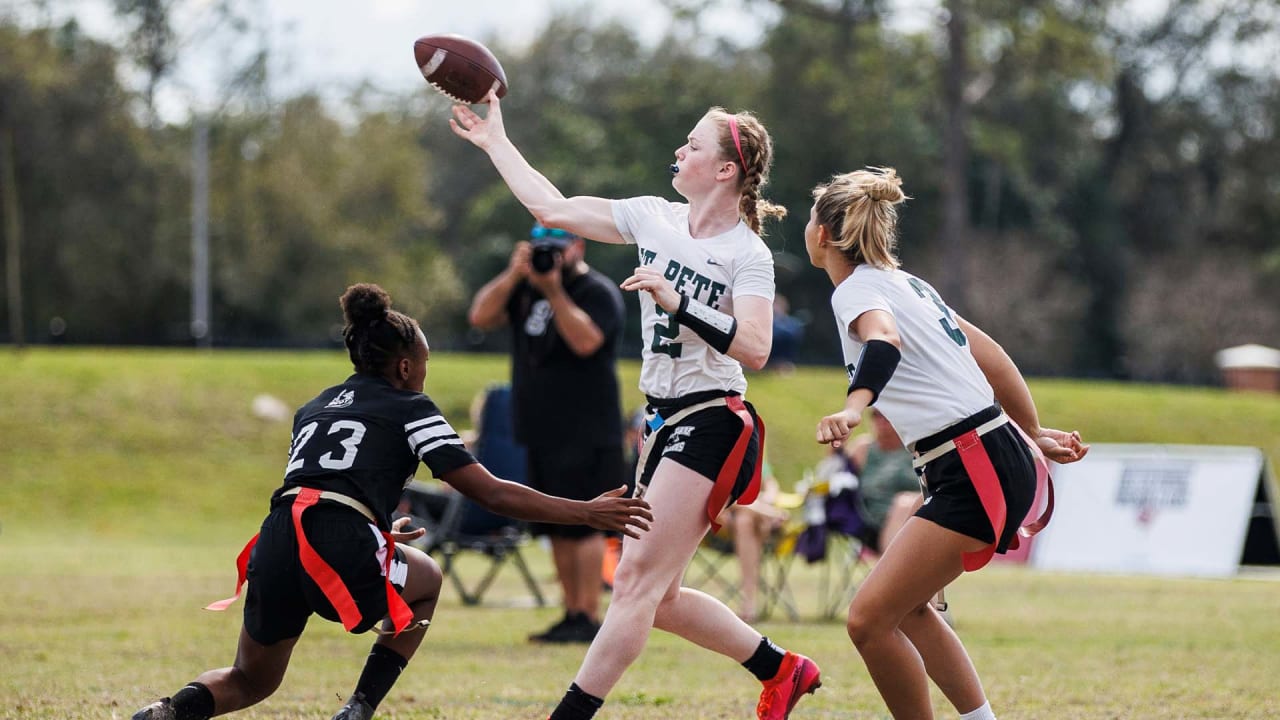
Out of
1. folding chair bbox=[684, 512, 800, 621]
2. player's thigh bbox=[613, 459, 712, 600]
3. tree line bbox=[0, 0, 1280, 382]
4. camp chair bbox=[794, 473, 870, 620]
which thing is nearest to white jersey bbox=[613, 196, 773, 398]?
player's thigh bbox=[613, 459, 712, 600]

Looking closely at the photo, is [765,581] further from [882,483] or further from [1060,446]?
[1060,446]

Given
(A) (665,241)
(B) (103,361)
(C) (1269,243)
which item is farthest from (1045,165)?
(A) (665,241)

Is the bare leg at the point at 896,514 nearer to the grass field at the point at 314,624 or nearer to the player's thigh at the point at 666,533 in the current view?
the grass field at the point at 314,624

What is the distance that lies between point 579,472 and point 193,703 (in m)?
4.65

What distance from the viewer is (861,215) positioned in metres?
5.14

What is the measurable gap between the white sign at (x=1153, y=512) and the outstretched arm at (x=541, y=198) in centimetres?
1242

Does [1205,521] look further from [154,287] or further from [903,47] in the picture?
[154,287]

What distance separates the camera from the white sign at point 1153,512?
53.7 ft

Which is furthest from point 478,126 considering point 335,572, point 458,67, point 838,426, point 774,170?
point 774,170

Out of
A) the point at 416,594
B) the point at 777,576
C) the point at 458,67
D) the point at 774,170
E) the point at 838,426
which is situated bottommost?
the point at 777,576

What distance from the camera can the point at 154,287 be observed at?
1769 inches

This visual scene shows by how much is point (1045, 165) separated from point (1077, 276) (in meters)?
4.11

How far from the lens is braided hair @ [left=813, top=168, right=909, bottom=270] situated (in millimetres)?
5133

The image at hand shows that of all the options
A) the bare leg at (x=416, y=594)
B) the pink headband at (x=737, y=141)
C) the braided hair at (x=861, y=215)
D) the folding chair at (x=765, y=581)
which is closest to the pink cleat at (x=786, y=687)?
the bare leg at (x=416, y=594)
